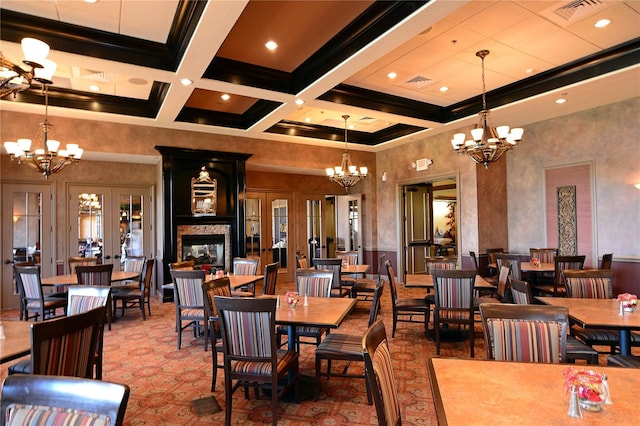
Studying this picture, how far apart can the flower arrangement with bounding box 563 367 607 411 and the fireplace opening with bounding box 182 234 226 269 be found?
717 cm

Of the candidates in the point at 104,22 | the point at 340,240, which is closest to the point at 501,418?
the point at 104,22

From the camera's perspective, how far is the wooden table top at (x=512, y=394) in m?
1.46

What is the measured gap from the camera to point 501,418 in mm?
1461

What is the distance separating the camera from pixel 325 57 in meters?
5.01

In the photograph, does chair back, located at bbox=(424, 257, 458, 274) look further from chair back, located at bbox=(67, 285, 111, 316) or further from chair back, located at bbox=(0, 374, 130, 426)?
chair back, located at bbox=(0, 374, 130, 426)

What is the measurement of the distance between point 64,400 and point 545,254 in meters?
7.84

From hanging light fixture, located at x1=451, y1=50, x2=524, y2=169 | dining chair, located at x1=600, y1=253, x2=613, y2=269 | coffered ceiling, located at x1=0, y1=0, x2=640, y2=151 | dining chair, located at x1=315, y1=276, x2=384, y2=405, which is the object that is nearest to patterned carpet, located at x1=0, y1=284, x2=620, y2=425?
dining chair, located at x1=315, y1=276, x2=384, y2=405

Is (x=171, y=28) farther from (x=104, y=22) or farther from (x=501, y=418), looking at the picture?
(x=501, y=418)

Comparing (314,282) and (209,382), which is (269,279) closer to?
(314,282)

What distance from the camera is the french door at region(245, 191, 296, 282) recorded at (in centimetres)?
977

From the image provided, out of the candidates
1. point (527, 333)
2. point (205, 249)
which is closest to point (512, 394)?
point (527, 333)

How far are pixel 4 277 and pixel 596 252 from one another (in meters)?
10.9

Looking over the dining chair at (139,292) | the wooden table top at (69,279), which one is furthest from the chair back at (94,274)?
the dining chair at (139,292)

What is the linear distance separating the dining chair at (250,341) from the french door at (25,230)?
6758 mm
